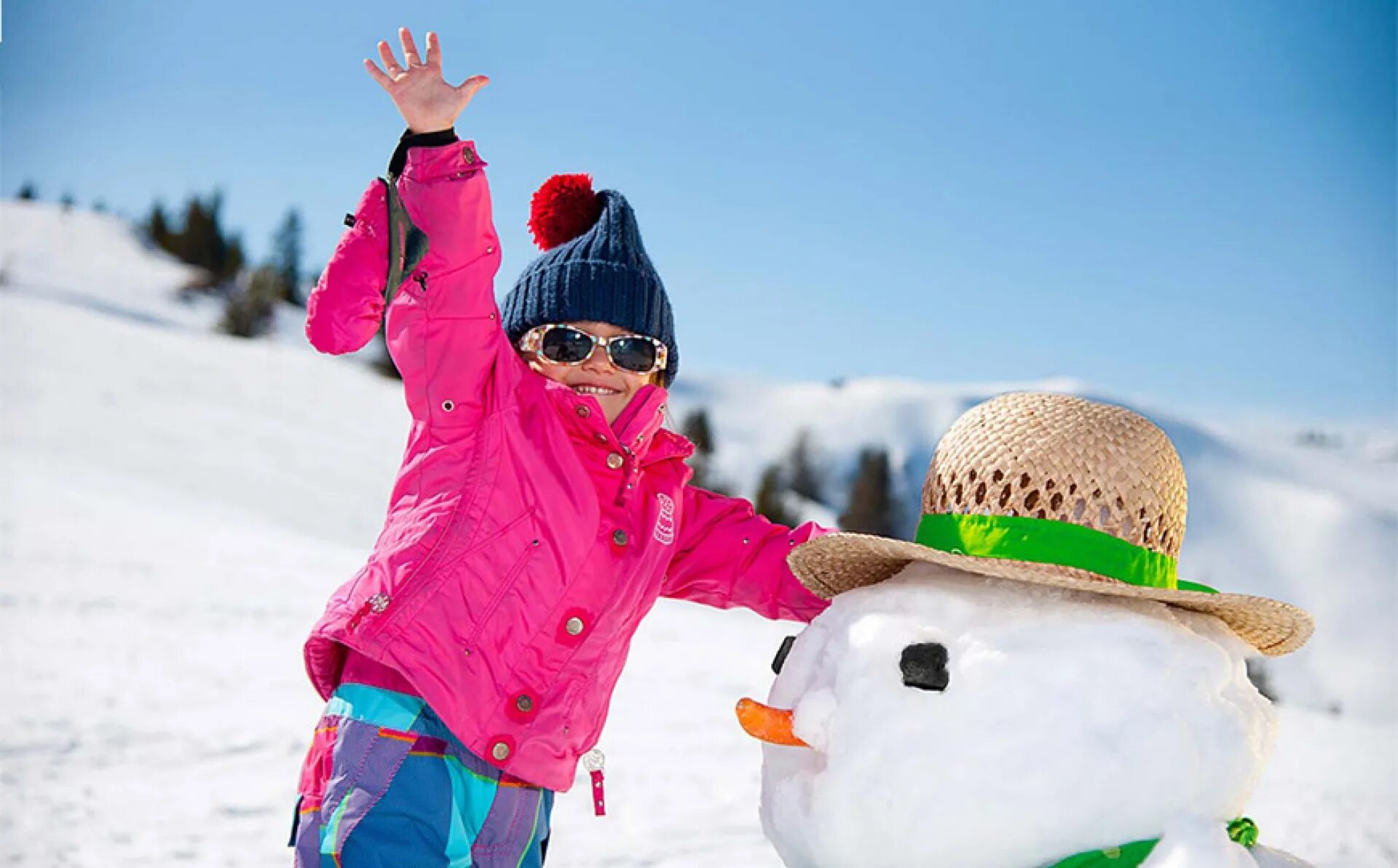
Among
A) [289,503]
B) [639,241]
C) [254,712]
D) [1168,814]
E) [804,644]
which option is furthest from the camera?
[289,503]

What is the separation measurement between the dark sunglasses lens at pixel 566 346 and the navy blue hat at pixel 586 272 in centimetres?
6

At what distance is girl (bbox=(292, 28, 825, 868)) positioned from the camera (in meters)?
2.12

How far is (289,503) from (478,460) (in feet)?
40.4

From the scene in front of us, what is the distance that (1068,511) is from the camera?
5.82 ft

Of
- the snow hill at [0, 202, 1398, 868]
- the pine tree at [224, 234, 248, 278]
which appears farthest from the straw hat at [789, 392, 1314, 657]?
the pine tree at [224, 234, 248, 278]

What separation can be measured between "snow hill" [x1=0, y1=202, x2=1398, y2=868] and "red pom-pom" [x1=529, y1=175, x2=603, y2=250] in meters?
2.06

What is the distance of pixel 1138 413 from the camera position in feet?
6.40

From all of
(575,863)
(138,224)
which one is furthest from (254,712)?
(138,224)

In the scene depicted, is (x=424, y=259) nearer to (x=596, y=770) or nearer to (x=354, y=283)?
(x=354, y=283)

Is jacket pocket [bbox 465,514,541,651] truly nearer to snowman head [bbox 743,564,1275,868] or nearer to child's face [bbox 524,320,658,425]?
child's face [bbox 524,320,658,425]

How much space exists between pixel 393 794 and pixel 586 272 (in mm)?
1122

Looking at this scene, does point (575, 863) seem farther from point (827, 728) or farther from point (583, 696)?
point (827, 728)

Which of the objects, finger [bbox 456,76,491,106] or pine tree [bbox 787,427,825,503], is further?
pine tree [bbox 787,427,825,503]

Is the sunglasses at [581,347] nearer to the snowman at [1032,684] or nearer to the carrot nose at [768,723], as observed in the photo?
the snowman at [1032,684]
